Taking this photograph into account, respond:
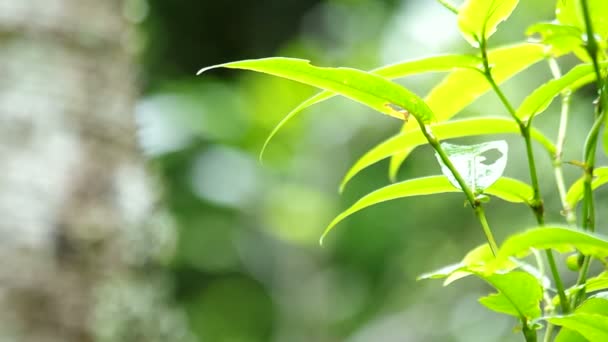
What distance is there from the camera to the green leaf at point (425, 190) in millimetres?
312

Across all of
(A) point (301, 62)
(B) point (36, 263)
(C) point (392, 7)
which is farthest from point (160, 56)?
(A) point (301, 62)

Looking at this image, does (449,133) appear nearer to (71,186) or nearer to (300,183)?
(71,186)

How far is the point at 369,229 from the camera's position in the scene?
190 centimetres

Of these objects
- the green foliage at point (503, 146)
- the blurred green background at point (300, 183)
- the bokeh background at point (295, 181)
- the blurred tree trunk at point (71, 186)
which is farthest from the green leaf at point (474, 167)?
the blurred green background at point (300, 183)

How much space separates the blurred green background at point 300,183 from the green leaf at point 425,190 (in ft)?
4.61

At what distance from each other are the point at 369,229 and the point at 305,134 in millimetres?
273

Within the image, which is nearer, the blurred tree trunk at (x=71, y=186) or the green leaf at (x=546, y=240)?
the green leaf at (x=546, y=240)

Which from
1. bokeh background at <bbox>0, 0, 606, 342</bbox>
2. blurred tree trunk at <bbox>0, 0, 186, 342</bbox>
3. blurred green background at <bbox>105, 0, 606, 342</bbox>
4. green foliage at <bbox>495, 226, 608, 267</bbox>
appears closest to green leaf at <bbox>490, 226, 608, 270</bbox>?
green foliage at <bbox>495, 226, 608, 267</bbox>

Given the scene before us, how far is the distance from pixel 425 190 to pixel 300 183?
5.70 feet

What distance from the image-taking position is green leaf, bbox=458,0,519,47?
0.96 feet

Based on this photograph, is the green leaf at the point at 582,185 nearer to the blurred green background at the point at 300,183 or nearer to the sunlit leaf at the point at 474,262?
the sunlit leaf at the point at 474,262

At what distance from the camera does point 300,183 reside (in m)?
2.06

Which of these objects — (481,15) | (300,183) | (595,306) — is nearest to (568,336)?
(595,306)

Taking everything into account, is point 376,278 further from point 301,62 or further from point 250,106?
point 301,62
